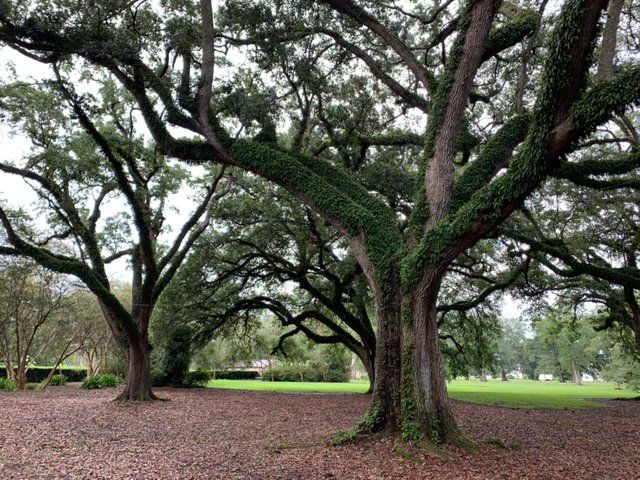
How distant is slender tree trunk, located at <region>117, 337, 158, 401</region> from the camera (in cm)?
1242

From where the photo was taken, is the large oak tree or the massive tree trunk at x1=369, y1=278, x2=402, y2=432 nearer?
the large oak tree

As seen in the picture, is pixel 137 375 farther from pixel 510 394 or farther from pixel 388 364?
pixel 510 394

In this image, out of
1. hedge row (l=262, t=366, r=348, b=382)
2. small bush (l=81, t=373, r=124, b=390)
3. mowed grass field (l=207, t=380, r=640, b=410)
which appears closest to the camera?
mowed grass field (l=207, t=380, r=640, b=410)

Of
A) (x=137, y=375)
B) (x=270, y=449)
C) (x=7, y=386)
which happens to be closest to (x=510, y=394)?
(x=137, y=375)

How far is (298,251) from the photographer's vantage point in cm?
1501

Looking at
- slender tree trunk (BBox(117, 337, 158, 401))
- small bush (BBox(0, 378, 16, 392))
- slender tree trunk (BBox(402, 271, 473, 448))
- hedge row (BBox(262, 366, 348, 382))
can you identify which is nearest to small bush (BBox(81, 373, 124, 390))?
small bush (BBox(0, 378, 16, 392))

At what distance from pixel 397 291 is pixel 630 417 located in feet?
29.9

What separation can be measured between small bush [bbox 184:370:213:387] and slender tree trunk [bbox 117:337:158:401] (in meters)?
8.42

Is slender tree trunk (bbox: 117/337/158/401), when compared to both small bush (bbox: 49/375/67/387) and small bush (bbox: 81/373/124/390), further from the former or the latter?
small bush (bbox: 49/375/67/387)

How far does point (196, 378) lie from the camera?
21578mm

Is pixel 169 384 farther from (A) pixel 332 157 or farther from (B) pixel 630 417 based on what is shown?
(B) pixel 630 417

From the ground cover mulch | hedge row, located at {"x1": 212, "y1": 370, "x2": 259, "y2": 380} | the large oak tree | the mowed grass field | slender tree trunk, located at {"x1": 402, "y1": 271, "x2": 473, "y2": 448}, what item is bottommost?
hedge row, located at {"x1": 212, "y1": 370, "x2": 259, "y2": 380}

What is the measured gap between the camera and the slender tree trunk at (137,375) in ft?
40.8

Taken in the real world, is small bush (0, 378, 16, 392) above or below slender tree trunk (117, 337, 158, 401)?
below
